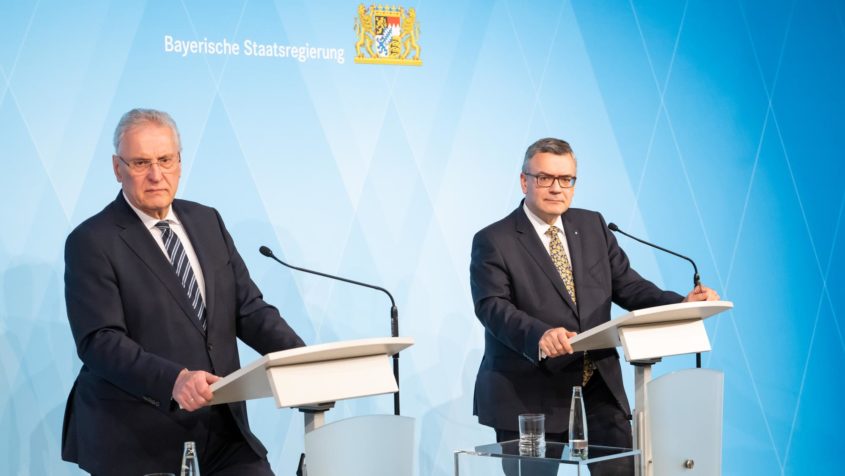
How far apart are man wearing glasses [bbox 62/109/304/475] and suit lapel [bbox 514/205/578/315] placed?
50.1 inches

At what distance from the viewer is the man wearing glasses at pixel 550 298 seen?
4.30 metres

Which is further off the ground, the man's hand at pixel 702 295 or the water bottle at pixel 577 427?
the man's hand at pixel 702 295

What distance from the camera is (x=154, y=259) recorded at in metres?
3.44

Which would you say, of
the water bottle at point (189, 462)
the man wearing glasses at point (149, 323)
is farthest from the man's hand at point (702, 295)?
the water bottle at point (189, 462)

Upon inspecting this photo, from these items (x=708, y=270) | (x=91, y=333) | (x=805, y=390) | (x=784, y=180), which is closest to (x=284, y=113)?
(x=91, y=333)

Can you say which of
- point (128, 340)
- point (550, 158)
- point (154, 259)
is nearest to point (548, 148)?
point (550, 158)

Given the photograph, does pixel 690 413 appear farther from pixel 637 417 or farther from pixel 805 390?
pixel 805 390

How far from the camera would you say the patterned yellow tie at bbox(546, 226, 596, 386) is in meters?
4.38

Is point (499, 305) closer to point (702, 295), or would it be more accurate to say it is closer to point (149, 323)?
point (702, 295)

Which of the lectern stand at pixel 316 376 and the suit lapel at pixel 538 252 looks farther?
the suit lapel at pixel 538 252

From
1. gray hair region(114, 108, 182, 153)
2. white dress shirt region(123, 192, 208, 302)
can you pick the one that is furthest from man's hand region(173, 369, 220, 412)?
gray hair region(114, 108, 182, 153)

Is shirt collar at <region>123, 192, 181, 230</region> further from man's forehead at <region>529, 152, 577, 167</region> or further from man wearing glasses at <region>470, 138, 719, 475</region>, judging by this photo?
man's forehead at <region>529, 152, 577, 167</region>

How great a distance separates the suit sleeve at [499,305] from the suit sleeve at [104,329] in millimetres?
1466

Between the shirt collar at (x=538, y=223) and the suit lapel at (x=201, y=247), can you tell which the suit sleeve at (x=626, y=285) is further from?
the suit lapel at (x=201, y=247)
